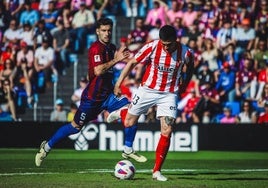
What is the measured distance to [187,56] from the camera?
12.9 m

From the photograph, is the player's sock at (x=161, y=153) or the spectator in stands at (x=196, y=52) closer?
the player's sock at (x=161, y=153)

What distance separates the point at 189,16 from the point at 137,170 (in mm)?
11263

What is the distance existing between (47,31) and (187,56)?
1334 centimetres

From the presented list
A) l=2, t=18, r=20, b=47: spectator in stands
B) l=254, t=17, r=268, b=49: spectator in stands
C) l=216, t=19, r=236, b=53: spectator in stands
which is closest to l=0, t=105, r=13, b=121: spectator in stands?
l=2, t=18, r=20, b=47: spectator in stands

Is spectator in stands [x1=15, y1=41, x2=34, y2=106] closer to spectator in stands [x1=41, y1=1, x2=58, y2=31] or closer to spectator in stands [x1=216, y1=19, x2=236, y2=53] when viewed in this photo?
spectator in stands [x1=41, y1=1, x2=58, y2=31]

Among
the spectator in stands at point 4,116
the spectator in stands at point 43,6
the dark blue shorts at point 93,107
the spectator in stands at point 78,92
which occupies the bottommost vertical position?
the spectator in stands at point 4,116

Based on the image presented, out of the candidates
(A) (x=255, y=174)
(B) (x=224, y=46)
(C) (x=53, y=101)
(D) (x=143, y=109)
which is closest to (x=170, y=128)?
(D) (x=143, y=109)

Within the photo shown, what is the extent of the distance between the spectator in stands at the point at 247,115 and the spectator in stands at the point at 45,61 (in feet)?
21.0

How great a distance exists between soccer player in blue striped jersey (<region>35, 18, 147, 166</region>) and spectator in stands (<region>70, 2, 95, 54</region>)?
35.5ft

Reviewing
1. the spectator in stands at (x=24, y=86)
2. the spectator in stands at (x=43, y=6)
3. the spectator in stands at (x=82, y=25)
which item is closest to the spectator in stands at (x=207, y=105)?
the spectator in stands at (x=82, y=25)

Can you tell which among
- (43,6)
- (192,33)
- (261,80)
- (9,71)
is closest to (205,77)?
(261,80)

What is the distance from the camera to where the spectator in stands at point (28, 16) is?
2667cm

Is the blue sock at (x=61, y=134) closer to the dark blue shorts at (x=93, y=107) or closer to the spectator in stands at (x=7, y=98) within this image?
the dark blue shorts at (x=93, y=107)

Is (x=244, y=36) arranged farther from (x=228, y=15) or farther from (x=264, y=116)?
(x=264, y=116)
